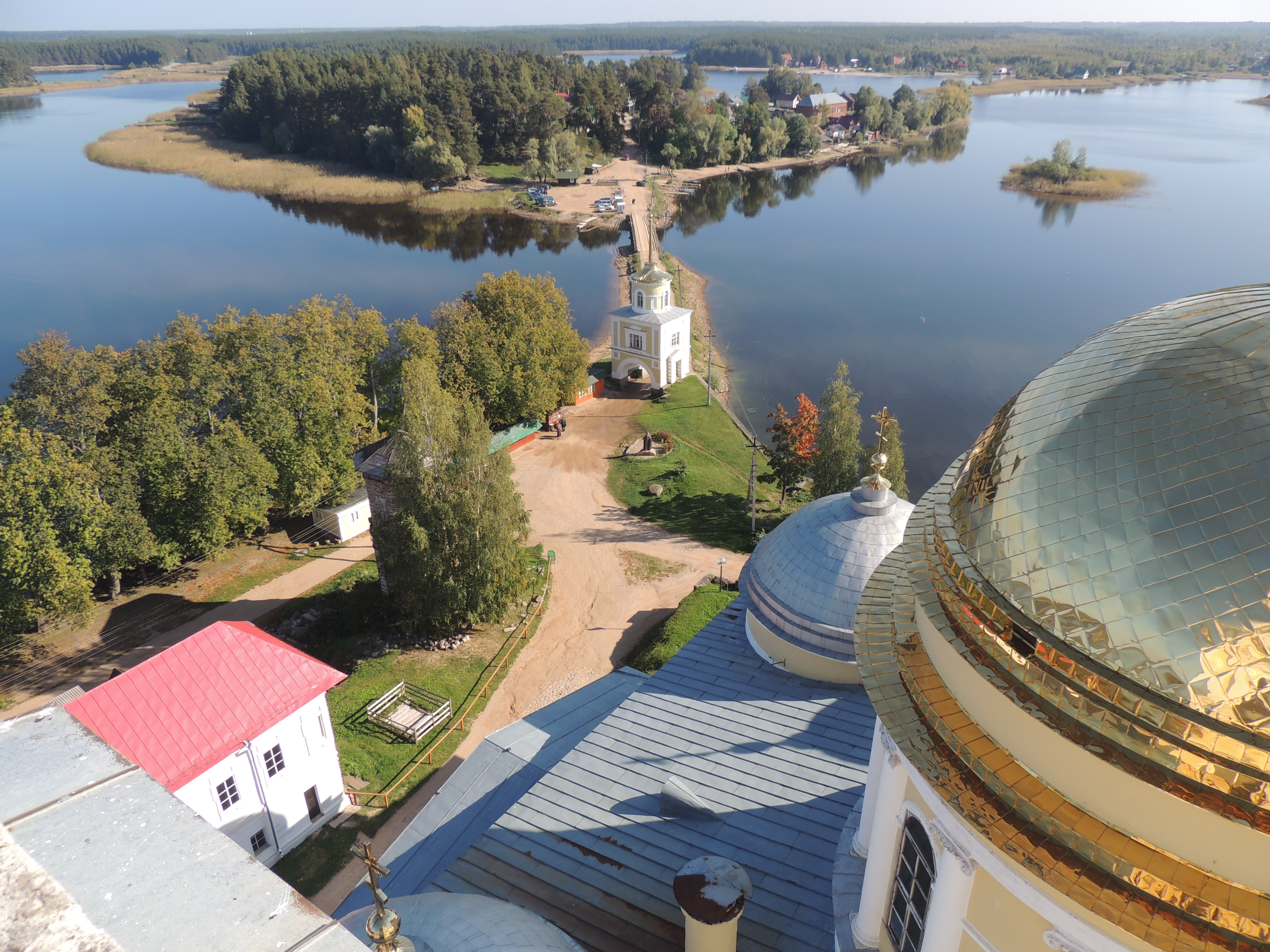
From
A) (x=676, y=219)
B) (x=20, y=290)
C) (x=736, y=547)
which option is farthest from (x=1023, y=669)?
(x=676, y=219)

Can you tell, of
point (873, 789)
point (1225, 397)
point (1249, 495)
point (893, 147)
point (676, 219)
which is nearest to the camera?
point (1249, 495)

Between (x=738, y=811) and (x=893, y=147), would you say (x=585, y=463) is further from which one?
(x=893, y=147)

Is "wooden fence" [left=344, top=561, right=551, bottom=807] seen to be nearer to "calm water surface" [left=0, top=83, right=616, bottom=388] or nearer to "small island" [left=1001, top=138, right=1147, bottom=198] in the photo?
"calm water surface" [left=0, top=83, right=616, bottom=388]

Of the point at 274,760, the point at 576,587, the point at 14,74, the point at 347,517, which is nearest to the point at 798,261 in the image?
the point at 576,587

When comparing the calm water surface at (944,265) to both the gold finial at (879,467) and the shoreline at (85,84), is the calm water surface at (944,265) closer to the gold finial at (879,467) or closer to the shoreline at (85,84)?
the gold finial at (879,467)

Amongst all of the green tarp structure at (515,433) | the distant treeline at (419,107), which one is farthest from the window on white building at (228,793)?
the distant treeline at (419,107)

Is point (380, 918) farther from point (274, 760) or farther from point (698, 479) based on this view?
point (698, 479)
